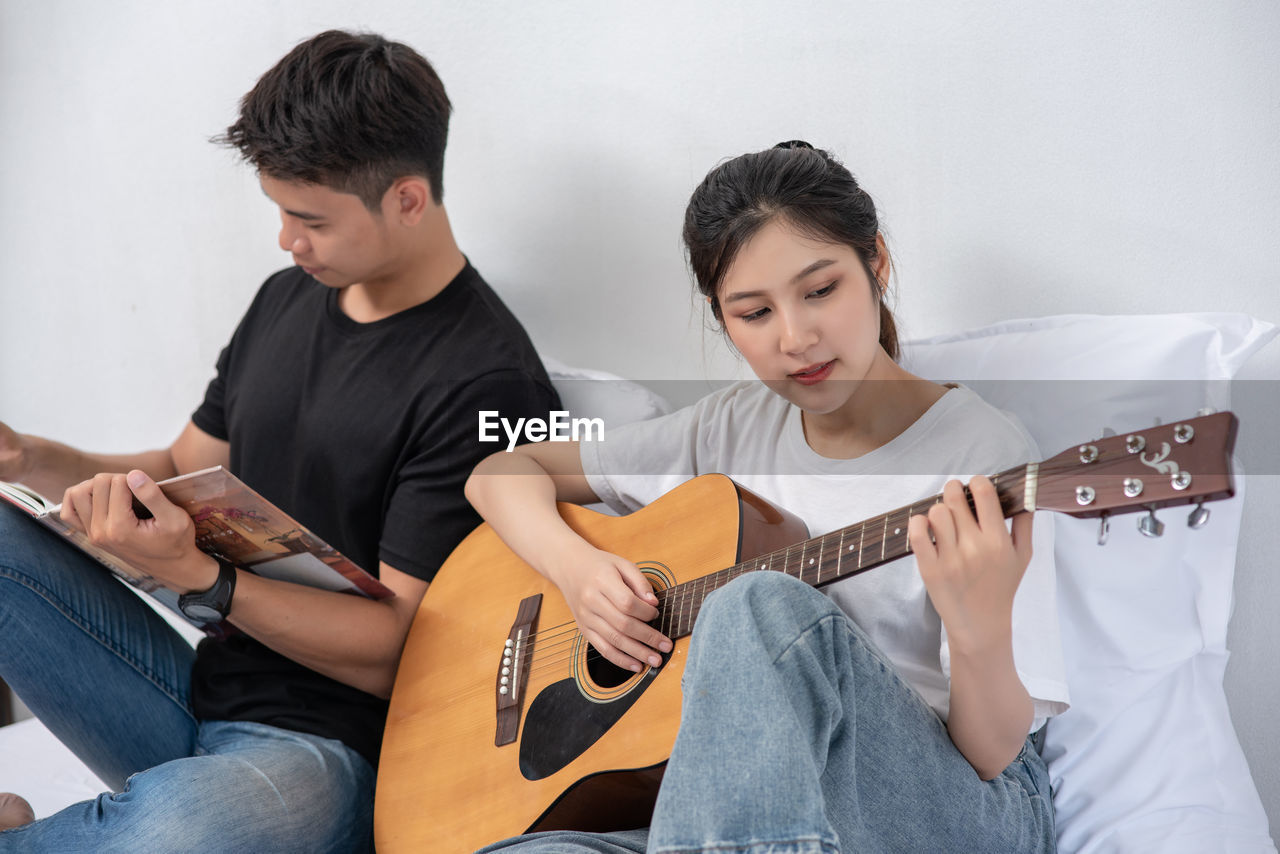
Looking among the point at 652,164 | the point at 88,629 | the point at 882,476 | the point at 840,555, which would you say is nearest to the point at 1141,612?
the point at 882,476

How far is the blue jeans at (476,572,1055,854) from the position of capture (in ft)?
2.35

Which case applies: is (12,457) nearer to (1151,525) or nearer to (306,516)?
(306,516)

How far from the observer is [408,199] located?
1375 mm

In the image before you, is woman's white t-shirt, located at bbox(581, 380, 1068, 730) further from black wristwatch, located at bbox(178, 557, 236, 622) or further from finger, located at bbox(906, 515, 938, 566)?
black wristwatch, located at bbox(178, 557, 236, 622)

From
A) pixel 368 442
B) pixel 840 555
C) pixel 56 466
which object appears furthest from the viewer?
pixel 56 466

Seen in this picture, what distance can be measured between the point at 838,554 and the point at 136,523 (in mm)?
749

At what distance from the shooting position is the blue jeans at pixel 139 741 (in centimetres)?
107

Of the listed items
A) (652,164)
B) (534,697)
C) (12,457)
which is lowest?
(534,697)

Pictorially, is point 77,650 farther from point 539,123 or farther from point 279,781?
point 539,123

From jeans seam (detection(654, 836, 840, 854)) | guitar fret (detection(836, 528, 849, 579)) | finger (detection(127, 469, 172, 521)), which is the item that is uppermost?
finger (detection(127, 469, 172, 521))

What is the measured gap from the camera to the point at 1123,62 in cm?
119

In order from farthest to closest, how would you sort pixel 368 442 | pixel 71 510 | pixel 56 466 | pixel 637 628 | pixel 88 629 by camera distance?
pixel 56 466 → pixel 368 442 → pixel 88 629 → pixel 71 510 → pixel 637 628

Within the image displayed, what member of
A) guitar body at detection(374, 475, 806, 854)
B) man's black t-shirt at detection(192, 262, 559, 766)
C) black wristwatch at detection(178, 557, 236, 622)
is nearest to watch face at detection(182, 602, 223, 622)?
black wristwatch at detection(178, 557, 236, 622)

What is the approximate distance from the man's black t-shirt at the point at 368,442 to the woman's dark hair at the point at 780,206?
1.22ft
